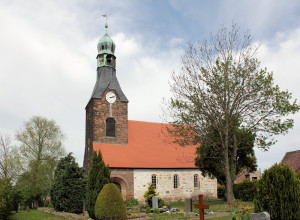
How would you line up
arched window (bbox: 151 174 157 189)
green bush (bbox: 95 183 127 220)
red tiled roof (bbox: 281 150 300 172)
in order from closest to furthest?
green bush (bbox: 95 183 127 220) → arched window (bbox: 151 174 157 189) → red tiled roof (bbox: 281 150 300 172)

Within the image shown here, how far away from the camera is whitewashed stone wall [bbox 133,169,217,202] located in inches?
935

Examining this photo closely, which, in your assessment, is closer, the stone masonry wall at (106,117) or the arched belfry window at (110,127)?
the stone masonry wall at (106,117)

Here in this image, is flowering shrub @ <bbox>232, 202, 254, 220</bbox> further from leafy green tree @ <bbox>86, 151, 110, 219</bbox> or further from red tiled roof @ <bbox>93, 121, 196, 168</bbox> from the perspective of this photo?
red tiled roof @ <bbox>93, 121, 196, 168</bbox>

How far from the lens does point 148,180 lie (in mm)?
24172

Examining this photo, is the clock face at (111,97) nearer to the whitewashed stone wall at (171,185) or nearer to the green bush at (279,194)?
the whitewashed stone wall at (171,185)

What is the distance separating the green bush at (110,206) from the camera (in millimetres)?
11391

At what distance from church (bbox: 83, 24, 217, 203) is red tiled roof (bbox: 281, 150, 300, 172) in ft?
27.2

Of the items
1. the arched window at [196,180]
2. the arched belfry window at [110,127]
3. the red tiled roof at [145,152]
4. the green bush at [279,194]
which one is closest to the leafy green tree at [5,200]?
the red tiled roof at [145,152]

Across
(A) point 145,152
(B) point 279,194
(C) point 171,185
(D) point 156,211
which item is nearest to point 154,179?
(C) point 171,185

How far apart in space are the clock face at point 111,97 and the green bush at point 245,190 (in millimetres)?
13167

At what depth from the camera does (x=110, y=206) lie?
1148cm

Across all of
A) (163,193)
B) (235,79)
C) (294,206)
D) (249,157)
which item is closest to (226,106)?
(235,79)

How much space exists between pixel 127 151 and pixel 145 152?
182 cm

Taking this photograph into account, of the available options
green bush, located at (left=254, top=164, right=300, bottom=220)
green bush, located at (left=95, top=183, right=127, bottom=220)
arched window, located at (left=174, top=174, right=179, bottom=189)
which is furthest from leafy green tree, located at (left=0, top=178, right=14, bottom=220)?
arched window, located at (left=174, top=174, right=179, bottom=189)
